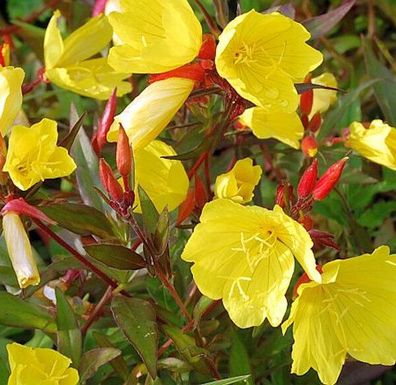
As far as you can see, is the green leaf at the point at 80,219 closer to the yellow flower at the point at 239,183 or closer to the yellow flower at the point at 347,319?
the yellow flower at the point at 239,183

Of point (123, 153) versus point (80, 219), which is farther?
point (80, 219)

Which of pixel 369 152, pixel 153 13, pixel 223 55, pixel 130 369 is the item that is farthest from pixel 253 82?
pixel 130 369

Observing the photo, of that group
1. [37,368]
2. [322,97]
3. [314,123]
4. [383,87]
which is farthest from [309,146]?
[37,368]

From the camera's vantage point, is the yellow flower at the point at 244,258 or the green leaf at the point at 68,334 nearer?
the yellow flower at the point at 244,258

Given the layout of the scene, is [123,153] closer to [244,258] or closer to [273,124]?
[244,258]

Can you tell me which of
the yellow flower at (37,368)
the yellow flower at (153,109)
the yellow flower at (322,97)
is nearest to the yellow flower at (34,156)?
the yellow flower at (153,109)

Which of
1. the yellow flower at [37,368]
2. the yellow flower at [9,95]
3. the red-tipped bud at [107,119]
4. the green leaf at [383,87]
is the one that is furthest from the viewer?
the green leaf at [383,87]
